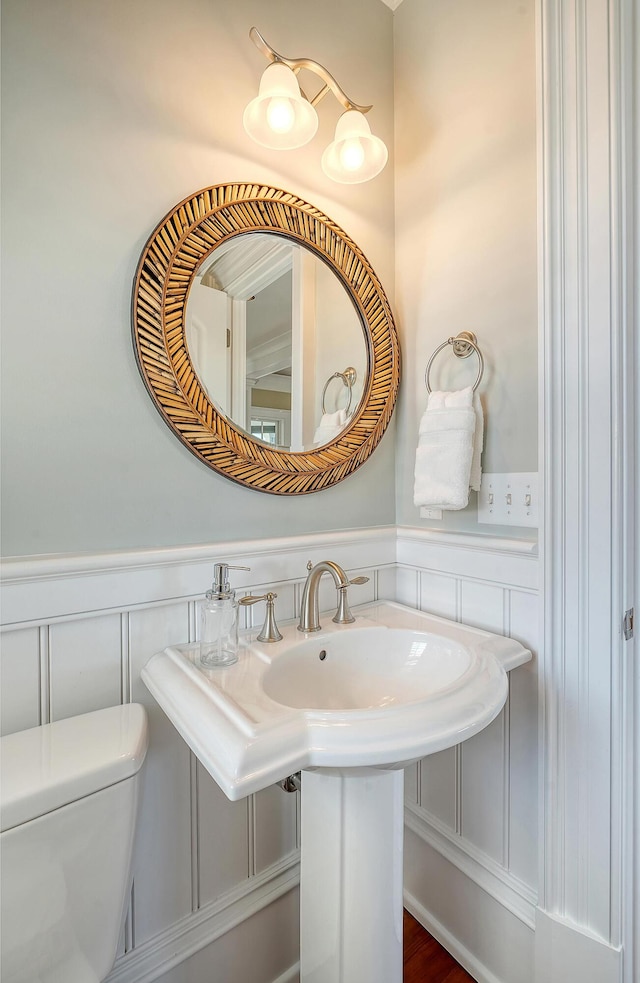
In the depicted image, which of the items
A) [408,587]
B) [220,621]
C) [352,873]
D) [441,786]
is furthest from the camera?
[408,587]

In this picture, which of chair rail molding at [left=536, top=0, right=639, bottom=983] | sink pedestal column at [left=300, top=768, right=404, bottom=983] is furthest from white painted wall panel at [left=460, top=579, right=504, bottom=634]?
sink pedestal column at [left=300, top=768, right=404, bottom=983]

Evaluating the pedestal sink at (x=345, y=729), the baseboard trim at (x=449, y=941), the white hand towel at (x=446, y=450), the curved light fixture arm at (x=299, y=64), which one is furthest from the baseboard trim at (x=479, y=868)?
the curved light fixture arm at (x=299, y=64)

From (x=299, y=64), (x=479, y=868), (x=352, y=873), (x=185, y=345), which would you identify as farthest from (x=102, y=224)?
(x=479, y=868)

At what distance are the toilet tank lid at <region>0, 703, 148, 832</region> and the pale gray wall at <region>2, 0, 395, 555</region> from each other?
31 centimetres

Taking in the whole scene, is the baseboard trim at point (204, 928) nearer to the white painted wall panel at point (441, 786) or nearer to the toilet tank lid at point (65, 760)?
the white painted wall panel at point (441, 786)

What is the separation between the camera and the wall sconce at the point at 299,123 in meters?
0.95

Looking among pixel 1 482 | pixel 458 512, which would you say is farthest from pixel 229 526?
pixel 458 512

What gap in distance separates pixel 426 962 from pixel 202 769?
0.79 m

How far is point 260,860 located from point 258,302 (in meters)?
1.32

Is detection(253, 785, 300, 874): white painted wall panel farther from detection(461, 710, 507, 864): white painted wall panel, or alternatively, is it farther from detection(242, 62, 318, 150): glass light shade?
detection(242, 62, 318, 150): glass light shade

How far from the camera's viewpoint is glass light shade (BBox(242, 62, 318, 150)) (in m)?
0.95

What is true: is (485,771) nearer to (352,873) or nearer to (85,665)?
(352,873)

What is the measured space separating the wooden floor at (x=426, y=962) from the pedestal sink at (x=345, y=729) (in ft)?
1.27

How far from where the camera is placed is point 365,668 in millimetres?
1034
